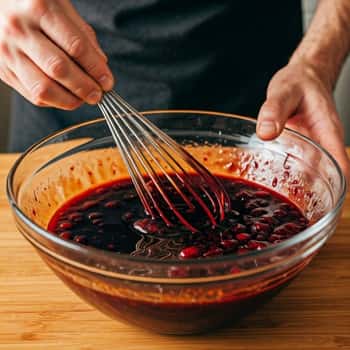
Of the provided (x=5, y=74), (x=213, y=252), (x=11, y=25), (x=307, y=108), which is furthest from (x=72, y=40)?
(x=307, y=108)

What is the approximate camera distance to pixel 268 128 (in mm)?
1119

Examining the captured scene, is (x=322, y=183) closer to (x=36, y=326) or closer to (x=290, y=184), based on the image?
(x=290, y=184)

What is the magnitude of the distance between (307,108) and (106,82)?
46cm

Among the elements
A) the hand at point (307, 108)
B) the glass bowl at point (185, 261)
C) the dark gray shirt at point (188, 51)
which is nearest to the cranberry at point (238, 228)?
the glass bowl at point (185, 261)

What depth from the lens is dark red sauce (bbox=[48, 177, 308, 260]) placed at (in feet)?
3.08

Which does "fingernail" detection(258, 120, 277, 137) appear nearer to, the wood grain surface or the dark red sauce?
the dark red sauce

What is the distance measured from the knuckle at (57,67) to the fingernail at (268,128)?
0.37 metres

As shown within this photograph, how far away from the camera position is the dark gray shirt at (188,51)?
5.36 feet

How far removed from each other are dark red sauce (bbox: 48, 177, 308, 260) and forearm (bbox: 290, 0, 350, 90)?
0.42 meters

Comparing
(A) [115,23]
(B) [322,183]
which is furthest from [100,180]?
(A) [115,23]

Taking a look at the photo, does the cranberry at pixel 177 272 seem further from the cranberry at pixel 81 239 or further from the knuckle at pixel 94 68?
the knuckle at pixel 94 68

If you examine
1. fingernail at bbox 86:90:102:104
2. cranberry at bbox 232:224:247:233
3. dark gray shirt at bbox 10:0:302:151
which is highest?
fingernail at bbox 86:90:102:104

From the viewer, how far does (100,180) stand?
48.9 inches

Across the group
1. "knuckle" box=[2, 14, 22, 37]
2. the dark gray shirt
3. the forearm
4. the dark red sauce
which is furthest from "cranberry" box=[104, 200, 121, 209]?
the dark gray shirt
